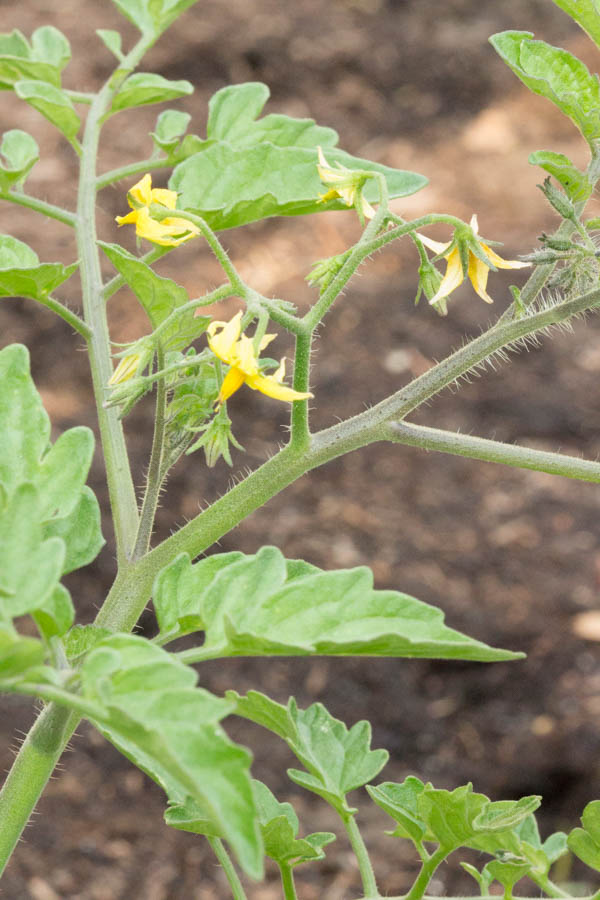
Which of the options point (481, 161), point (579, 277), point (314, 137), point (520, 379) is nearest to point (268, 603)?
point (579, 277)

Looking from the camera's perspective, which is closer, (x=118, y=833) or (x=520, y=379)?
(x=118, y=833)

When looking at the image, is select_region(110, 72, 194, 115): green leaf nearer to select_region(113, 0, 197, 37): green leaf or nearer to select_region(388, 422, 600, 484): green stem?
select_region(113, 0, 197, 37): green leaf

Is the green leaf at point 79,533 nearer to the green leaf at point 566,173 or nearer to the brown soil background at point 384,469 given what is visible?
the green leaf at point 566,173

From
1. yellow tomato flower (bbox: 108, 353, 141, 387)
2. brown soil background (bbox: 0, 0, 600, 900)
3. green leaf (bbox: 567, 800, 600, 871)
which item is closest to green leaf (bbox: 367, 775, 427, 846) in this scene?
green leaf (bbox: 567, 800, 600, 871)

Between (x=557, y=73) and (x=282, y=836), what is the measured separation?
2.06ft

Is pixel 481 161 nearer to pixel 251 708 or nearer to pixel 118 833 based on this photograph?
pixel 118 833

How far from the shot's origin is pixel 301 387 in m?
0.72

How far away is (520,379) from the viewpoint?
3.06 m

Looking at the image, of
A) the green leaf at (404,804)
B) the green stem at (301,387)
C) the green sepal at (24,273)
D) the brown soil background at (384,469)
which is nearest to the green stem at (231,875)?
the green leaf at (404,804)

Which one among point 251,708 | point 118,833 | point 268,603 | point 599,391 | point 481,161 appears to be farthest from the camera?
point 481,161

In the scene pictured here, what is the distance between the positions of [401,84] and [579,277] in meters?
3.70

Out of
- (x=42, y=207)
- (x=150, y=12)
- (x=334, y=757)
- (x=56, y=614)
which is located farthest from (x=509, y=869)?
(x=150, y=12)

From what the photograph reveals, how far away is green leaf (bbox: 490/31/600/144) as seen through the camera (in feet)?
2.44

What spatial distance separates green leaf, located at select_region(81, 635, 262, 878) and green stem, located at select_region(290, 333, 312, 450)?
22 centimetres
